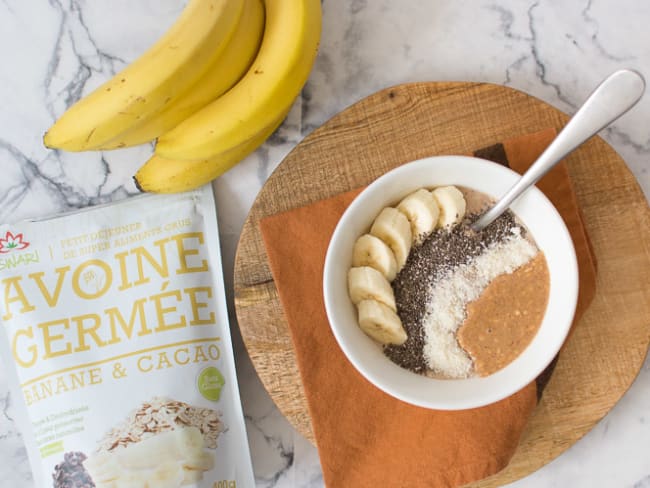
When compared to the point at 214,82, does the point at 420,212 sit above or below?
below

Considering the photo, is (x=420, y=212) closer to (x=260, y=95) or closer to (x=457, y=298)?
(x=457, y=298)

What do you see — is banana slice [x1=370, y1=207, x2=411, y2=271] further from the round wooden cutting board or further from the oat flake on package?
the oat flake on package

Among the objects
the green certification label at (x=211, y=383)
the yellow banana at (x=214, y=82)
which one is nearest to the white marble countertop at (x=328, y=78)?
the green certification label at (x=211, y=383)

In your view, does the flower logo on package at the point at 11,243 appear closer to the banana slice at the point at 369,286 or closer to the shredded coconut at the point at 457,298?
the banana slice at the point at 369,286

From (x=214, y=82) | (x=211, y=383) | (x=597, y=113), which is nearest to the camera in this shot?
(x=597, y=113)

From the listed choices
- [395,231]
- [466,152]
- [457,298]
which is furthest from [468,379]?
[466,152]
